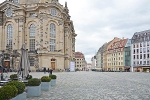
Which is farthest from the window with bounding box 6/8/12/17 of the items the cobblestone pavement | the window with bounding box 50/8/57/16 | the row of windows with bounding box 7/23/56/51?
the cobblestone pavement

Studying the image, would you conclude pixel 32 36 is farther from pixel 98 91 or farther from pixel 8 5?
pixel 98 91

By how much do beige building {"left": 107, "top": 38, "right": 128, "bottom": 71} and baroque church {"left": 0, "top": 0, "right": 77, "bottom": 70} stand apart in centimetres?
4346

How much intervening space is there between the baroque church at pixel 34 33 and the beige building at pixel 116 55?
43.5 metres

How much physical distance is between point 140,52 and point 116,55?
18.0 meters

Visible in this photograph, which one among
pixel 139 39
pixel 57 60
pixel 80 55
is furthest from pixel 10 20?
pixel 80 55

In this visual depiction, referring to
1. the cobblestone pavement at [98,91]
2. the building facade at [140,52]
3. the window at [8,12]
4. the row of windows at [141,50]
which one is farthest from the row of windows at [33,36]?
the row of windows at [141,50]

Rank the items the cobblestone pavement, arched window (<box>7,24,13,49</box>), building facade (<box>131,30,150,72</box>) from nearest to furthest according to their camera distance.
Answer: the cobblestone pavement → arched window (<box>7,24,13,49</box>) → building facade (<box>131,30,150,72</box>)

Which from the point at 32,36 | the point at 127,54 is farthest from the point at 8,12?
the point at 127,54

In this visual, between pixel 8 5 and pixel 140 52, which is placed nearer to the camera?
pixel 8 5

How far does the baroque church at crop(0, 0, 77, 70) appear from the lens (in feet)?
186

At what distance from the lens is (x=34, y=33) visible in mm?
Answer: 59469

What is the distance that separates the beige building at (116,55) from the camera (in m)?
97.4

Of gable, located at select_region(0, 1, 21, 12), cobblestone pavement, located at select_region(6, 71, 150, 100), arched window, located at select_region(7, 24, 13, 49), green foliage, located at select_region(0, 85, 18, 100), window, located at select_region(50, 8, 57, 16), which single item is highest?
gable, located at select_region(0, 1, 21, 12)

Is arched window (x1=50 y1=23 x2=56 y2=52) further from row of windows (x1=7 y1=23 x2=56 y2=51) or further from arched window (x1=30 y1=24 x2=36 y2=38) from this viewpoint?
arched window (x1=30 y1=24 x2=36 y2=38)
